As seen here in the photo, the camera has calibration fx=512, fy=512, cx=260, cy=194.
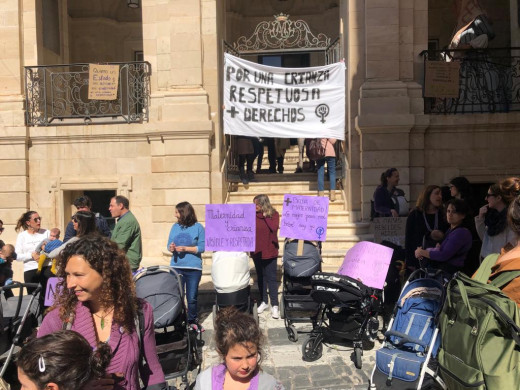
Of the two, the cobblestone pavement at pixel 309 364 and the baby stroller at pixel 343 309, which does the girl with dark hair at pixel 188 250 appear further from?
the baby stroller at pixel 343 309

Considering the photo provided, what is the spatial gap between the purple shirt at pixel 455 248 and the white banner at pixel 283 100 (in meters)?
4.11

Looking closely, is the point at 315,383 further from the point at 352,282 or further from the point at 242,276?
the point at 242,276

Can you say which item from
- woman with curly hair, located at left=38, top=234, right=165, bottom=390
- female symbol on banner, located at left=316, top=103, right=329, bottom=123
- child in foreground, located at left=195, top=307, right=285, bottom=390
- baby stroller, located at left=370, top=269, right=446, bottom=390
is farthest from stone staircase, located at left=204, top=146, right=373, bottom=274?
woman with curly hair, located at left=38, top=234, right=165, bottom=390

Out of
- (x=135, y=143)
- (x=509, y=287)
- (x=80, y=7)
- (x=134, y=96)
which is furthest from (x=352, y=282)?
(x=80, y=7)

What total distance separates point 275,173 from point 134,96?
13.8 ft

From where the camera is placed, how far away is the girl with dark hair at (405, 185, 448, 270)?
6535mm

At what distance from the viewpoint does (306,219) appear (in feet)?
23.7

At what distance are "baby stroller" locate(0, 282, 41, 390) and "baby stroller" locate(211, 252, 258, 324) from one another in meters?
2.22

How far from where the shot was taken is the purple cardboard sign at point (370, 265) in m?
6.14

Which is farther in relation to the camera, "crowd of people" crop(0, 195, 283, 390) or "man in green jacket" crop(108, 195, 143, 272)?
"man in green jacket" crop(108, 195, 143, 272)

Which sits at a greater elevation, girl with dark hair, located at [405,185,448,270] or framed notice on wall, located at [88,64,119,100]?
framed notice on wall, located at [88,64,119,100]

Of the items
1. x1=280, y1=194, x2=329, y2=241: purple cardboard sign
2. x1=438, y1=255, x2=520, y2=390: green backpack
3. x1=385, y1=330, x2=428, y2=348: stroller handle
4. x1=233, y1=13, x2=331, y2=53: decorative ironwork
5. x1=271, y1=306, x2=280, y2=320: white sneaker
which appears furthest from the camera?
x1=233, y1=13, x2=331, y2=53: decorative ironwork

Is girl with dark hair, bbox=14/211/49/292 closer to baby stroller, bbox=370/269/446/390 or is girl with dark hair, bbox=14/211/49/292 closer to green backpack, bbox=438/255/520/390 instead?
baby stroller, bbox=370/269/446/390

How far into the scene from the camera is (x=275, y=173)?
44.5ft
